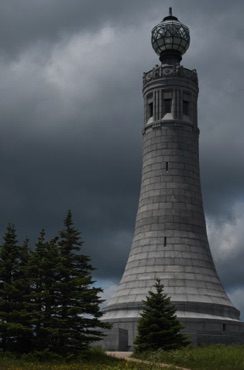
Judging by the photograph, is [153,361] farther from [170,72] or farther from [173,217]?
[170,72]

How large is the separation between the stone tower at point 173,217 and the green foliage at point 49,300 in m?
12.5

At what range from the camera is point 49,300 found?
2967 centimetres

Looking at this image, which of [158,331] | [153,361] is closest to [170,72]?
[158,331]

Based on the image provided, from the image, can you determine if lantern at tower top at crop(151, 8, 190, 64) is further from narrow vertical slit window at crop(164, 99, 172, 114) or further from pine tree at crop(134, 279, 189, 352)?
pine tree at crop(134, 279, 189, 352)

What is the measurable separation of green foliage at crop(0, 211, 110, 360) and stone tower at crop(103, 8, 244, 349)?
1250 cm

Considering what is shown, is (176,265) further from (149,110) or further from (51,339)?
(51,339)

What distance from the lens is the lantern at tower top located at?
51281 millimetres

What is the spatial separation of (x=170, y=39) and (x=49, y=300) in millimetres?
28812

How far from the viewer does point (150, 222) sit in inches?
1860

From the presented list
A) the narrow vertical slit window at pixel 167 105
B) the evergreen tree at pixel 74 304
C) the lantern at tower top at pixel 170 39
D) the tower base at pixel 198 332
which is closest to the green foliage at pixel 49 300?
the evergreen tree at pixel 74 304

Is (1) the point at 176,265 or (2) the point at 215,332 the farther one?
(1) the point at 176,265

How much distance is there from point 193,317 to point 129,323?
4307mm

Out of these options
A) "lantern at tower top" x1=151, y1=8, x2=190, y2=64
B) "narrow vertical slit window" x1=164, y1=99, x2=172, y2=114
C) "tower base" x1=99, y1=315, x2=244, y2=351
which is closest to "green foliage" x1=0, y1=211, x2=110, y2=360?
"tower base" x1=99, y1=315, x2=244, y2=351

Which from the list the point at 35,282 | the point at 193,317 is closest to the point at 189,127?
the point at 193,317
